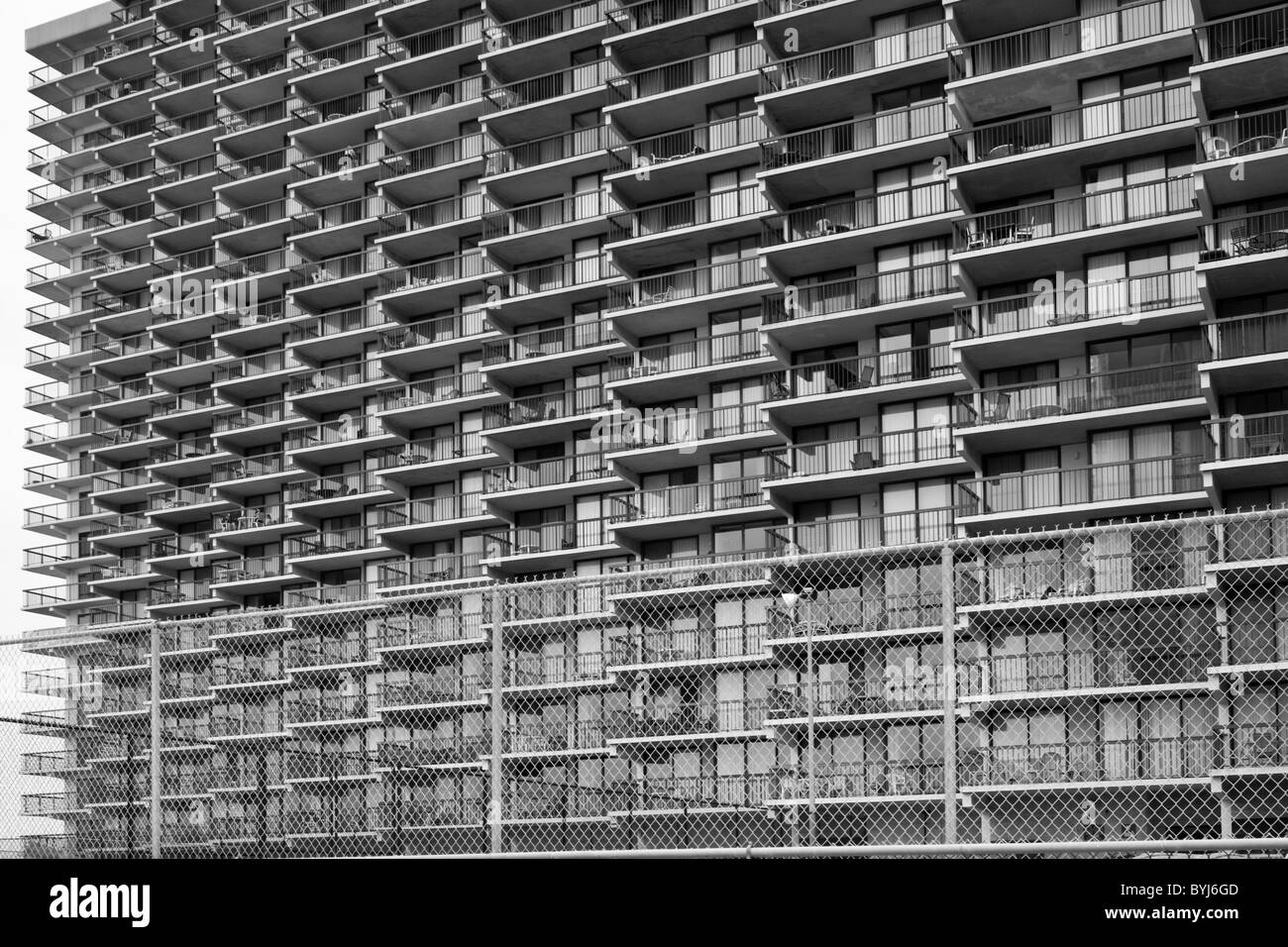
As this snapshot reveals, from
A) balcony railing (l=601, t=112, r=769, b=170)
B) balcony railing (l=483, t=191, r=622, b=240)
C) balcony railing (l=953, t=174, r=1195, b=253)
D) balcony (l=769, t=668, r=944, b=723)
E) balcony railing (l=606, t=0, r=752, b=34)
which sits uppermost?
balcony railing (l=606, t=0, r=752, b=34)

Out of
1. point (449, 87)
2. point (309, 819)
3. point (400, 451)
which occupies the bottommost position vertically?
point (309, 819)

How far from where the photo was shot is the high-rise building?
1313 inches

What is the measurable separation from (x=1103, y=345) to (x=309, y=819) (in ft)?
121

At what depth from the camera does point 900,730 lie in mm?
43156

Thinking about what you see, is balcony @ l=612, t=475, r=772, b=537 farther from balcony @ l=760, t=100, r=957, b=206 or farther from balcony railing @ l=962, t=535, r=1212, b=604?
balcony railing @ l=962, t=535, r=1212, b=604

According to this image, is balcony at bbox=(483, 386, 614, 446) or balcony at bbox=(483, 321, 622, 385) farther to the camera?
balcony at bbox=(483, 321, 622, 385)

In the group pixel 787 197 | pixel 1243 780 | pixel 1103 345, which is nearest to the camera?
pixel 1243 780

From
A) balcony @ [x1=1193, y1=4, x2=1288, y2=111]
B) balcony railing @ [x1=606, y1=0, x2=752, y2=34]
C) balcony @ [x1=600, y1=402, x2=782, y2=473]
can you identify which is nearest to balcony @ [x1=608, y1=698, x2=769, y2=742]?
balcony @ [x1=600, y1=402, x2=782, y2=473]

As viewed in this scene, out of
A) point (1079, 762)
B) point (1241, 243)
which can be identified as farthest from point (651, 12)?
point (1079, 762)

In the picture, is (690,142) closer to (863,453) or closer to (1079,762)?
(863,453)

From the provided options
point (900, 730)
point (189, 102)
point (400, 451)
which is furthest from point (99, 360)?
point (900, 730)

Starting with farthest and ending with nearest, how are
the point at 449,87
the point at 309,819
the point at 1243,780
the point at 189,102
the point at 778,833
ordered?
the point at 189,102
the point at 449,87
the point at 778,833
the point at 1243,780
the point at 309,819

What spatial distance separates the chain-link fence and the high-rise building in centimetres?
30
